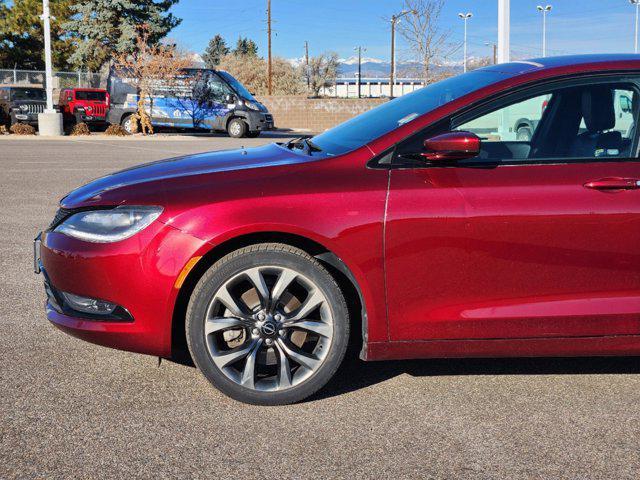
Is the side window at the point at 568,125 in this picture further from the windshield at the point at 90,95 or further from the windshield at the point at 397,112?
the windshield at the point at 90,95

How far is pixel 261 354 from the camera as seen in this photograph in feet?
12.3

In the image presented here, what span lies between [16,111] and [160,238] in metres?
A: 31.1

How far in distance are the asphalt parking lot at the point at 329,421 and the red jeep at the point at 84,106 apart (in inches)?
Answer: 1167

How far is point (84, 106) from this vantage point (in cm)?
3278

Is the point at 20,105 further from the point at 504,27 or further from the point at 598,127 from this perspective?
the point at 598,127

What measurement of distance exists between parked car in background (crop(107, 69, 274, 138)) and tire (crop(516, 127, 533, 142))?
26385 millimetres

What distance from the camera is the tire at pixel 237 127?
100 ft

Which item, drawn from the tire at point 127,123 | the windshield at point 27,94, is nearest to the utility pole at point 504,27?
the tire at point 127,123

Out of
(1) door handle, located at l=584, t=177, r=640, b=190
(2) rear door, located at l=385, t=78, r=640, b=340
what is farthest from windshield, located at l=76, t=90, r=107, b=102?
(1) door handle, located at l=584, t=177, r=640, b=190

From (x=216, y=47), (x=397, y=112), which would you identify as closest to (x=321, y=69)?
(x=216, y=47)

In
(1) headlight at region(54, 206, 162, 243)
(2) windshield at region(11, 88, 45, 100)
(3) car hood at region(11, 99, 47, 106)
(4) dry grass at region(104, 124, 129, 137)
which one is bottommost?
(1) headlight at region(54, 206, 162, 243)

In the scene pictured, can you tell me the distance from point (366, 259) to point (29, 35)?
58.1 m

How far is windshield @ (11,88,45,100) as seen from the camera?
32.2 metres

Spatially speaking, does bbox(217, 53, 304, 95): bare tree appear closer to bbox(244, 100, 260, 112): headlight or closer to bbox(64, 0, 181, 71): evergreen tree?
bbox(64, 0, 181, 71): evergreen tree
